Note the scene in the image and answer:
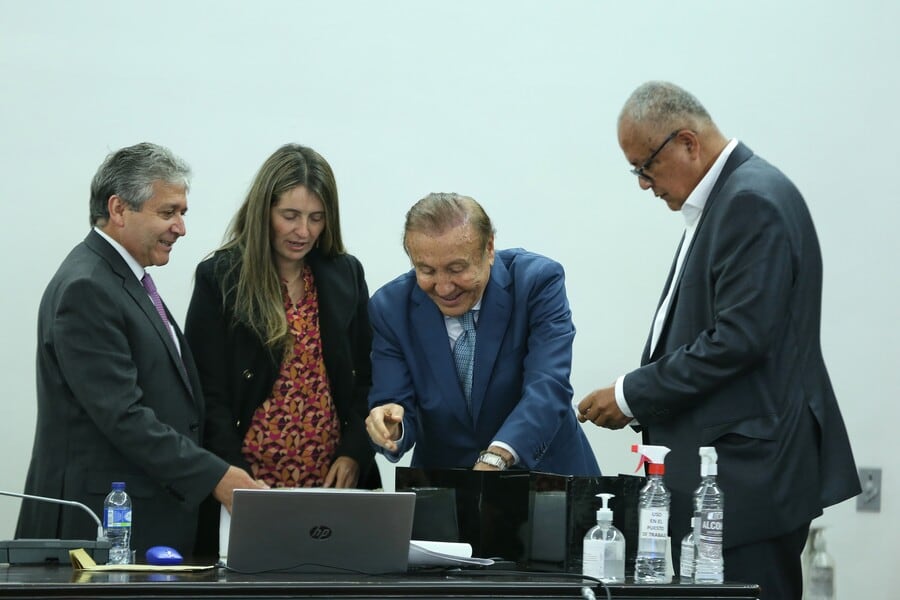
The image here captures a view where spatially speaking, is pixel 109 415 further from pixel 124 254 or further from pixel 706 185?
pixel 706 185

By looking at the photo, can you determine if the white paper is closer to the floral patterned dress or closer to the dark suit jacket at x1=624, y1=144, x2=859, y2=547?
the dark suit jacket at x1=624, y1=144, x2=859, y2=547

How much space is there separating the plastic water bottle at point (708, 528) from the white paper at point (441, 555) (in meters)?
0.40

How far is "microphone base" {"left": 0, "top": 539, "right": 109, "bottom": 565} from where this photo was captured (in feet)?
7.54

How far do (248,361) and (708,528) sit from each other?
55.4 inches

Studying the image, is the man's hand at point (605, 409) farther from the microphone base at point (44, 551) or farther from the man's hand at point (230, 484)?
the microphone base at point (44, 551)

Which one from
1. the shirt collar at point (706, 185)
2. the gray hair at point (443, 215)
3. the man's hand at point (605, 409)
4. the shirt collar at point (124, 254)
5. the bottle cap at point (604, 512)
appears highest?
the shirt collar at point (706, 185)

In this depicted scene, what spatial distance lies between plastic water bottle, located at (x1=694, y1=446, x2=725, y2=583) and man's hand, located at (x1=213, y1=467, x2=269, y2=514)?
1.16m

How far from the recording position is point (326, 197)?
3246mm

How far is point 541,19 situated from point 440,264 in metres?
1.72

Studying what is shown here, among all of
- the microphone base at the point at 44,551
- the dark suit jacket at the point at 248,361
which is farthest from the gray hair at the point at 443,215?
the microphone base at the point at 44,551

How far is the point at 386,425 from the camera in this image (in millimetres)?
2742

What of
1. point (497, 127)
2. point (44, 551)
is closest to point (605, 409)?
point (44, 551)

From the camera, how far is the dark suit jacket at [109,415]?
283cm

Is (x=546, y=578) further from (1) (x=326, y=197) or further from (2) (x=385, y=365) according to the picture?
(1) (x=326, y=197)
